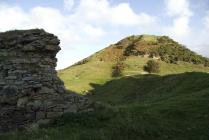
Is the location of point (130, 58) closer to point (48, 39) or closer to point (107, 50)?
point (107, 50)

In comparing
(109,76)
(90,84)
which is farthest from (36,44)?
(109,76)

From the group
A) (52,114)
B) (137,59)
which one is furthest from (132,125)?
(137,59)

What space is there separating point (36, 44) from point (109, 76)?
63.1m

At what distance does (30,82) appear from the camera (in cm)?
2338

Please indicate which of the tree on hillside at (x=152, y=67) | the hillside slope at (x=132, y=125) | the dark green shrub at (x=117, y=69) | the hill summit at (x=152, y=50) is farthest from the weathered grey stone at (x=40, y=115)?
the hill summit at (x=152, y=50)

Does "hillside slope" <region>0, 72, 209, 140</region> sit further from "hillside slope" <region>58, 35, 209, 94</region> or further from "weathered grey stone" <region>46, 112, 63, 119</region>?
"hillside slope" <region>58, 35, 209, 94</region>

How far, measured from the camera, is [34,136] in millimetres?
20375

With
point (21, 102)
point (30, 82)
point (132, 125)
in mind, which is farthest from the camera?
point (30, 82)

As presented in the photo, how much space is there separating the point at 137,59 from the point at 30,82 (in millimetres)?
77209

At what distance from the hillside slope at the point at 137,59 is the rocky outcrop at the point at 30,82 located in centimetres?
5304

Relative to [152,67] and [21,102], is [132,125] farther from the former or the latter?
[152,67]

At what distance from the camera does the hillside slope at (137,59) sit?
8912 centimetres

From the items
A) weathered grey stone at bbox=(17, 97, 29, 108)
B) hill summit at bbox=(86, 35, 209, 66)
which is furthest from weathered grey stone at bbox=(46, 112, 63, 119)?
hill summit at bbox=(86, 35, 209, 66)

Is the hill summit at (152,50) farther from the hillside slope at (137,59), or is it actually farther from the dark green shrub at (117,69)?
the dark green shrub at (117,69)
